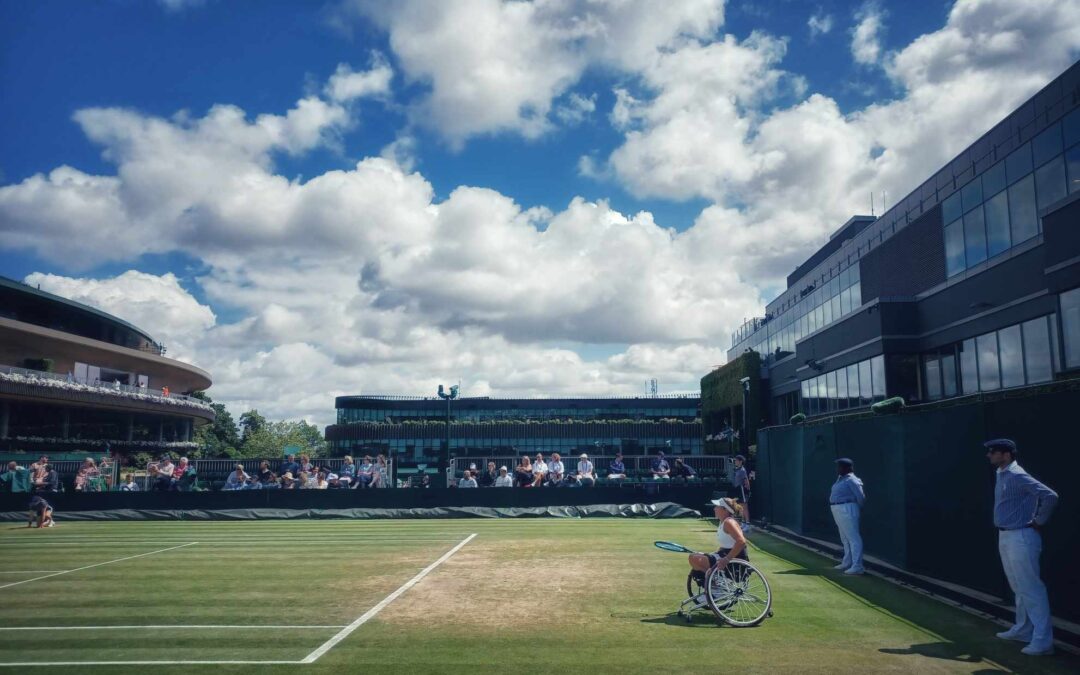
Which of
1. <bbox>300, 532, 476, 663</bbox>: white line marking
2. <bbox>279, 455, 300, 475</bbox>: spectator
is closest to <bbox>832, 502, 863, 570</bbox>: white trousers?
<bbox>300, 532, 476, 663</bbox>: white line marking

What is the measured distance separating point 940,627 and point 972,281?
19.9 metres

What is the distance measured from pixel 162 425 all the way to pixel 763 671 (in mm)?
79652

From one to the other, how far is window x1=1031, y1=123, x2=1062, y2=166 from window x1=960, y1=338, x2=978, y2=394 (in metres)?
6.14

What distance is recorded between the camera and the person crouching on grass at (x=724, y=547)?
8570 mm

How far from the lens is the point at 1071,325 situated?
742 inches

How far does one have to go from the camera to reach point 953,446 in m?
10.4

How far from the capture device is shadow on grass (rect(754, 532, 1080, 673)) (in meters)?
7.26

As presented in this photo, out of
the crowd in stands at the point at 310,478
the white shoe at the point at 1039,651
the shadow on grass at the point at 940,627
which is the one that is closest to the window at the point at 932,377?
the shadow on grass at the point at 940,627

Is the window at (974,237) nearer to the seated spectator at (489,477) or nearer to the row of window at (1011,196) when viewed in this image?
the row of window at (1011,196)

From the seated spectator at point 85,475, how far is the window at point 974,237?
1283 inches

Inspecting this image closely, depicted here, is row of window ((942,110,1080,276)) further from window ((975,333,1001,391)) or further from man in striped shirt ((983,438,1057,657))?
man in striped shirt ((983,438,1057,657))

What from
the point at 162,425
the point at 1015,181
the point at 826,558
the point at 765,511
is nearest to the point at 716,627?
the point at 826,558

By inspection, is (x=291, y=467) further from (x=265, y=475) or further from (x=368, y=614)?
(x=368, y=614)

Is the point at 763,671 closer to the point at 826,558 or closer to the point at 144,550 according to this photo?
the point at 826,558
